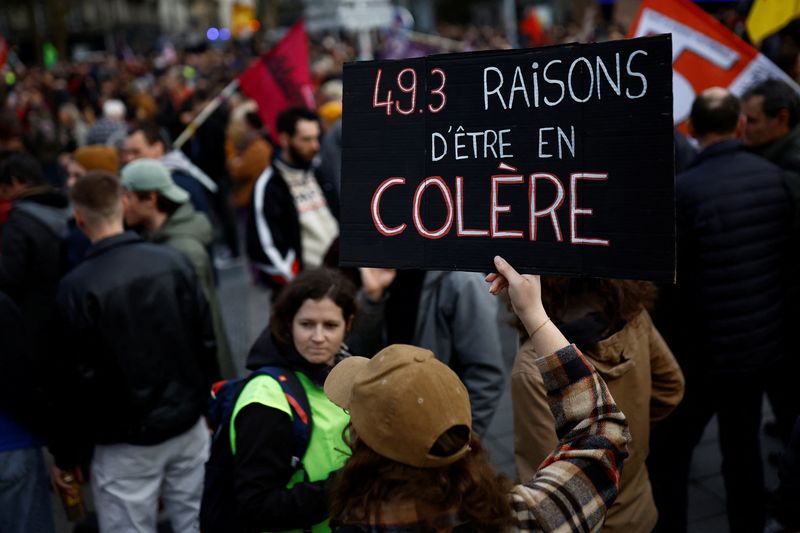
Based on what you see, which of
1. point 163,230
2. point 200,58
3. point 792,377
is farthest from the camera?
point 200,58

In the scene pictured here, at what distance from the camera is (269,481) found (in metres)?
2.23

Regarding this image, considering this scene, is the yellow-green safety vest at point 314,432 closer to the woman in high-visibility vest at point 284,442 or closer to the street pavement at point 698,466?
the woman in high-visibility vest at point 284,442

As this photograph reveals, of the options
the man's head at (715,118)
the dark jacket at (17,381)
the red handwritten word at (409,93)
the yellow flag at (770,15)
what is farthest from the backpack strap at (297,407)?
the yellow flag at (770,15)

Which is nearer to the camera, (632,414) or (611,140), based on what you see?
(611,140)

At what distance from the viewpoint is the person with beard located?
4.79 m

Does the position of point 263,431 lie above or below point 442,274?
below

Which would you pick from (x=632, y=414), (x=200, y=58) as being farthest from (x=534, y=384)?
(x=200, y=58)

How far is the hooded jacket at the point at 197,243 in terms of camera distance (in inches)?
161

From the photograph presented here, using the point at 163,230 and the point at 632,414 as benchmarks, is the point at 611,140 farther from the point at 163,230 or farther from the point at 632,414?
the point at 163,230

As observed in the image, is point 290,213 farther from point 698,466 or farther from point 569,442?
point 569,442

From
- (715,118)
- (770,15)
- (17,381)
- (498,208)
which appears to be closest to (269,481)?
(498,208)

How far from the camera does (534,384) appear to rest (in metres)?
2.29

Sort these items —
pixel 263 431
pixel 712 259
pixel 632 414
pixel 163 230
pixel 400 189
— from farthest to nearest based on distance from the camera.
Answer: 1. pixel 163 230
2. pixel 712 259
3. pixel 632 414
4. pixel 263 431
5. pixel 400 189

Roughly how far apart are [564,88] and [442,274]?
4.15 ft
